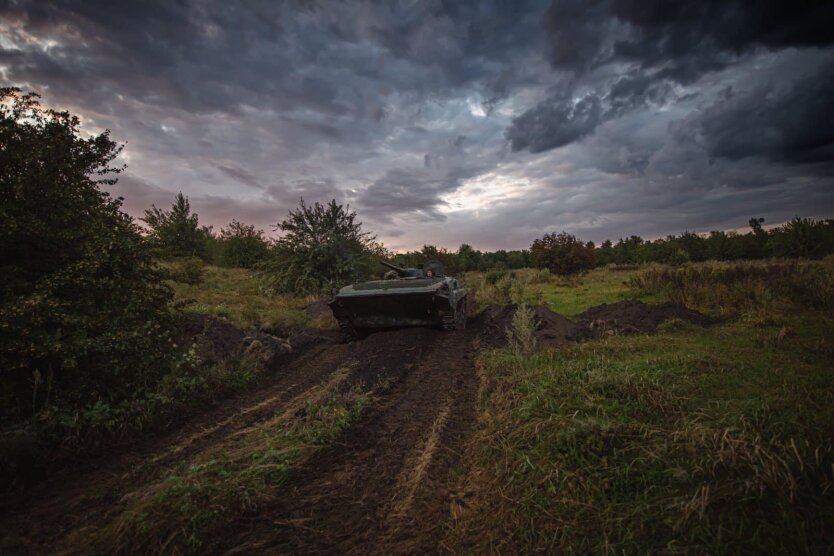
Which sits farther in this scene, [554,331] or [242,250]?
[242,250]

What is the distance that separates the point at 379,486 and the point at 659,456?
6.92 feet

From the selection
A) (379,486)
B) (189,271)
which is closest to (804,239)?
(379,486)

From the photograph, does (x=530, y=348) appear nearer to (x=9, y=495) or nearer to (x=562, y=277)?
(x=9, y=495)

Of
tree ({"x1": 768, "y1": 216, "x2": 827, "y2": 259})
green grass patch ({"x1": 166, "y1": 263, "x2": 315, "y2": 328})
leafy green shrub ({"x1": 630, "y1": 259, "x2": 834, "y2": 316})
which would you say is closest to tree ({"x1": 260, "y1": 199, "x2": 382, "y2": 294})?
green grass patch ({"x1": 166, "y1": 263, "x2": 315, "y2": 328})

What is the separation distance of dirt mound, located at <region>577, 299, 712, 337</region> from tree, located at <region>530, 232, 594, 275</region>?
46.3 feet

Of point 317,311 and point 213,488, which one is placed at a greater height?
point 317,311

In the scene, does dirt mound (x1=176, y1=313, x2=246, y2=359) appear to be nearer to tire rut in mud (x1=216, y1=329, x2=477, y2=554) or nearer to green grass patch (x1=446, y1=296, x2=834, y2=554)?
tire rut in mud (x1=216, y1=329, x2=477, y2=554)

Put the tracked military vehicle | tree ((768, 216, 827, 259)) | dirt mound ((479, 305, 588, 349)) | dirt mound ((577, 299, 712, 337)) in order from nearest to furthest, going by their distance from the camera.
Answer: dirt mound ((479, 305, 588, 349)) → dirt mound ((577, 299, 712, 337)) → the tracked military vehicle → tree ((768, 216, 827, 259))

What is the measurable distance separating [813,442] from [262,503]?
12.3ft

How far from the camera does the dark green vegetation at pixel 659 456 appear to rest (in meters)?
1.94

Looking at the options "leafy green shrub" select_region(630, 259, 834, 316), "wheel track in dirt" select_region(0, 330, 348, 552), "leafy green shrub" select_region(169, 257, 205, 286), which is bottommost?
"wheel track in dirt" select_region(0, 330, 348, 552)

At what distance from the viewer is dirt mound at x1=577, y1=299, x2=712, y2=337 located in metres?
7.60

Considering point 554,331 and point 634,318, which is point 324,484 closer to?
point 554,331

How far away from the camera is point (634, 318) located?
8391 millimetres
